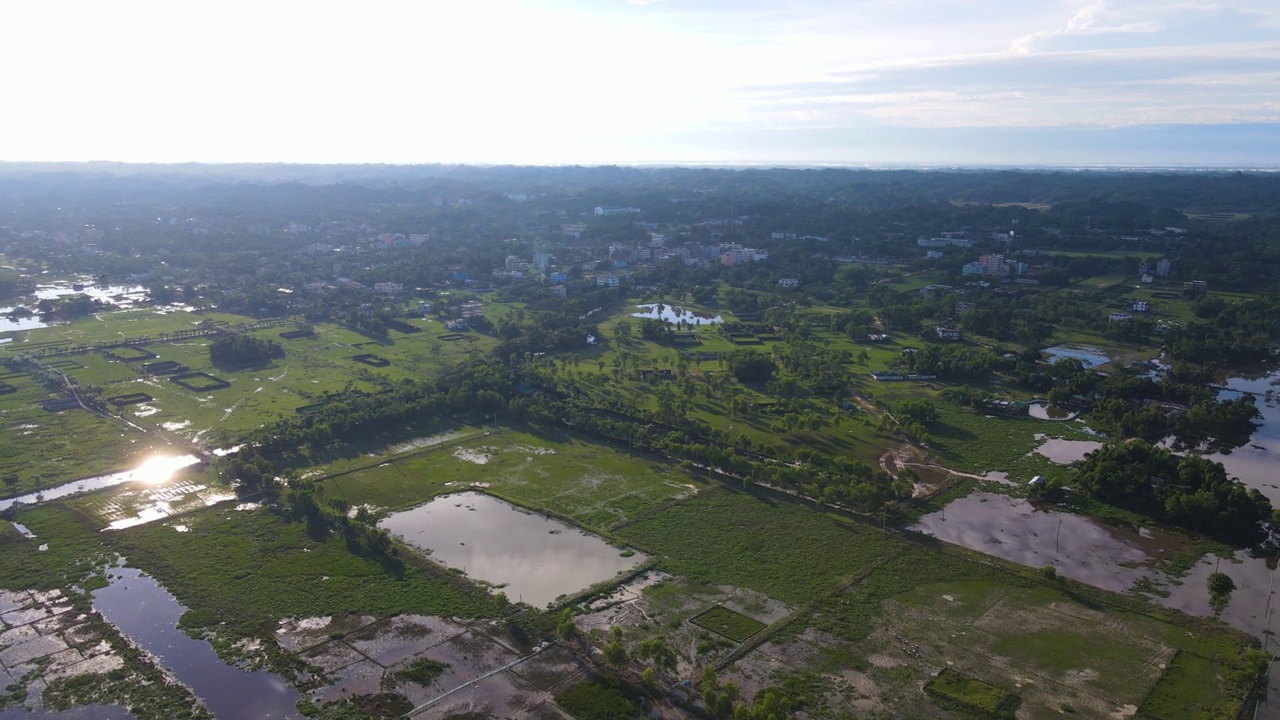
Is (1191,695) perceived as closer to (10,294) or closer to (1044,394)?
(1044,394)

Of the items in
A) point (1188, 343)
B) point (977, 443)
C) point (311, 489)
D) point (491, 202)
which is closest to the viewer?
point (311, 489)

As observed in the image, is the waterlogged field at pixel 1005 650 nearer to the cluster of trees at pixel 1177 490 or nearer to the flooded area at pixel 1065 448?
the cluster of trees at pixel 1177 490

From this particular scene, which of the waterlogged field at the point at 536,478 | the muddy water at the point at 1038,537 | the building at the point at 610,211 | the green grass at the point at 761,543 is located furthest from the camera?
the building at the point at 610,211

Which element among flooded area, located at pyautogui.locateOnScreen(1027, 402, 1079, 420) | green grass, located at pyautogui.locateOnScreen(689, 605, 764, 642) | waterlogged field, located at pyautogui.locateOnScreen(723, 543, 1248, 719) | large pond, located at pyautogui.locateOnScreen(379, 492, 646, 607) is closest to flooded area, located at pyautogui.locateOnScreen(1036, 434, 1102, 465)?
flooded area, located at pyautogui.locateOnScreen(1027, 402, 1079, 420)

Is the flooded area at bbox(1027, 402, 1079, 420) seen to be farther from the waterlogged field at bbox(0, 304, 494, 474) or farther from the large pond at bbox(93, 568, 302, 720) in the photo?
the large pond at bbox(93, 568, 302, 720)

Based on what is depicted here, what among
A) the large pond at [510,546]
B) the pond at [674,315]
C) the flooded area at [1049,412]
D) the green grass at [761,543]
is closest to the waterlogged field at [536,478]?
the large pond at [510,546]

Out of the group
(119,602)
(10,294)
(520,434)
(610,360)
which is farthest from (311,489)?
(10,294)

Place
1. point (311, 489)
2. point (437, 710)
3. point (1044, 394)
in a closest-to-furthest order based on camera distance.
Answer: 1. point (437, 710)
2. point (311, 489)
3. point (1044, 394)
